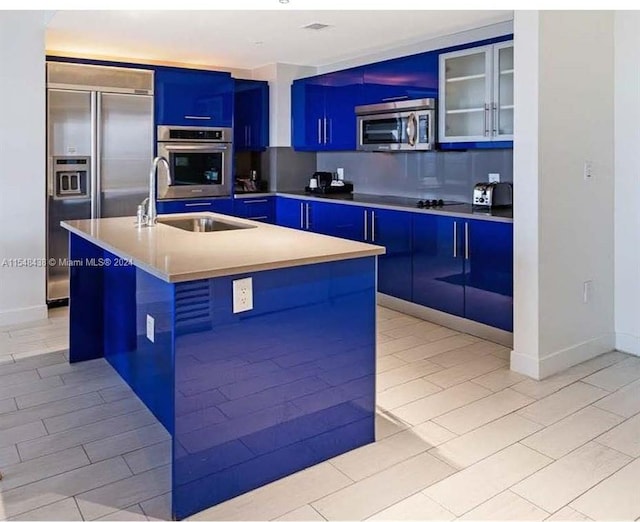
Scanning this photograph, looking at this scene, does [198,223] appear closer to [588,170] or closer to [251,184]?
[588,170]

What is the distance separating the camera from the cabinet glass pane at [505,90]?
3.97 metres

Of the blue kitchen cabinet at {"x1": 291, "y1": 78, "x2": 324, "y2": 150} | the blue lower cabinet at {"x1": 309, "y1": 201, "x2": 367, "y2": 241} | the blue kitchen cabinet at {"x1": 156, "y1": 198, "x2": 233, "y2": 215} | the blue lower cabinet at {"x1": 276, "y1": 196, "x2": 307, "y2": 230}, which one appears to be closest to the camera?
the blue lower cabinet at {"x1": 309, "y1": 201, "x2": 367, "y2": 241}

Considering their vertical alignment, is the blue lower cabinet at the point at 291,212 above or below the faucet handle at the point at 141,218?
above

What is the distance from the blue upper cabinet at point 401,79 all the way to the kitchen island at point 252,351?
2.32 metres

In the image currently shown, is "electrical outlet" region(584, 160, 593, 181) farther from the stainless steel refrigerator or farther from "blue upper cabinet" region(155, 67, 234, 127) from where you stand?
the stainless steel refrigerator

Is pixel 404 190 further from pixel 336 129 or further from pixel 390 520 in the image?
pixel 390 520

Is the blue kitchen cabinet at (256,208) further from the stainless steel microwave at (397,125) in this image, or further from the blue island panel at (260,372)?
the blue island panel at (260,372)

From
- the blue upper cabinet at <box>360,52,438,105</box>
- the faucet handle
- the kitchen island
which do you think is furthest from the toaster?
the faucet handle

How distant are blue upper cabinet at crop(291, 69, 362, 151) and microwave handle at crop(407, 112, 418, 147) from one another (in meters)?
0.87

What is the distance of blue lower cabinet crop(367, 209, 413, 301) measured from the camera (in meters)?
4.60

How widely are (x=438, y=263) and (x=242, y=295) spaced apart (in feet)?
8.13

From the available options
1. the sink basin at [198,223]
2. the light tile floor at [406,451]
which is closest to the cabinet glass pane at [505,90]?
the light tile floor at [406,451]

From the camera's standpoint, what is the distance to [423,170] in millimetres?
5195

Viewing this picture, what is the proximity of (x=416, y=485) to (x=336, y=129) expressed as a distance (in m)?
4.11
